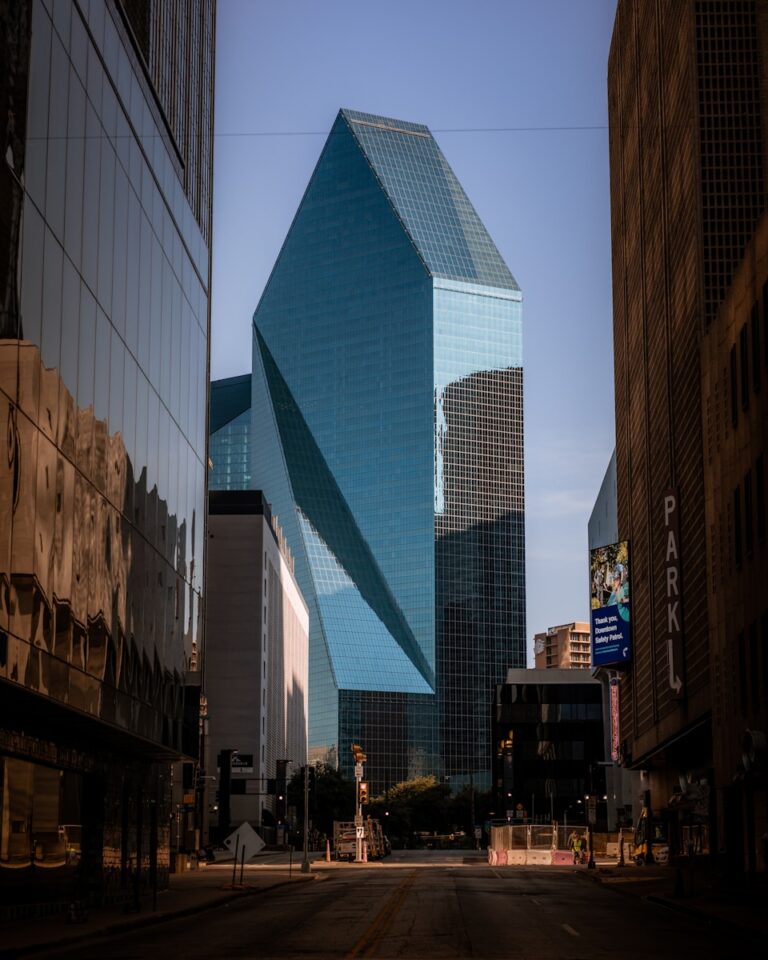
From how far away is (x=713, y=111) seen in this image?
66.4 metres

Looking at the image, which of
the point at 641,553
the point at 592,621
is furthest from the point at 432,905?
the point at 592,621

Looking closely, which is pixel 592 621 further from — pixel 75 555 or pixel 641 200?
pixel 75 555

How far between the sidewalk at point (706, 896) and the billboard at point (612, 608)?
39.4 m

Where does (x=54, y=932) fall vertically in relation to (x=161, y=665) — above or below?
below

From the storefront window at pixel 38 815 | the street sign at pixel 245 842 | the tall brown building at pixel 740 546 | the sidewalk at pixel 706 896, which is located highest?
the tall brown building at pixel 740 546

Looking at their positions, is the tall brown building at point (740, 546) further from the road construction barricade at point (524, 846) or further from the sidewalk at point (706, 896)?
the road construction barricade at point (524, 846)

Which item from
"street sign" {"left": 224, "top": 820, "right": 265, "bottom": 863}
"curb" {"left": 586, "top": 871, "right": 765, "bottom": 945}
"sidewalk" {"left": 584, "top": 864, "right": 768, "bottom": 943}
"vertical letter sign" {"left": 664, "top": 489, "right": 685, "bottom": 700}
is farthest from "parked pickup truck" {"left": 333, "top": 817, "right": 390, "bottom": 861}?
"street sign" {"left": 224, "top": 820, "right": 265, "bottom": 863}

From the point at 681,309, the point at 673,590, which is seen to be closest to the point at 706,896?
the point at 673,590

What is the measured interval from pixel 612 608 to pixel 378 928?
74.8 meters

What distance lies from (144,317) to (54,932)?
20.3 metres

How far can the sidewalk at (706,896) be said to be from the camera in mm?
31031

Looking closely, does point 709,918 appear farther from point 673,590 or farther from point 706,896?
point 673,590

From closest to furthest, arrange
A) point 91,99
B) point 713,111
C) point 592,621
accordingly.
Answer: point 91,99
point 713,111
point 592,621

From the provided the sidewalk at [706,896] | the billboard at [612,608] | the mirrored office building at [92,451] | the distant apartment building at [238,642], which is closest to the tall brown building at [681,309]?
the sidewalk at [706,896]
